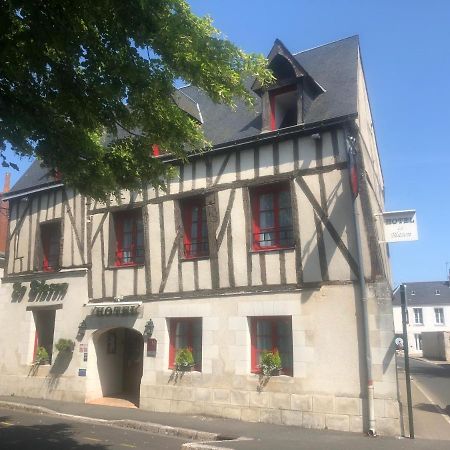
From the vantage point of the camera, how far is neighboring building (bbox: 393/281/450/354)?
44250 mm

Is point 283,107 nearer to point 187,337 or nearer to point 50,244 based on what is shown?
point 187,337

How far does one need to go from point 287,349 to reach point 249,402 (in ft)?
4.02

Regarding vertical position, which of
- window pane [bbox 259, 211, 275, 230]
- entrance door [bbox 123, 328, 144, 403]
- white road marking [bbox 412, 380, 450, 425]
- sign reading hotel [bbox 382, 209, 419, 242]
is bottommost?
white road marking [bbox 412, 380, 450, 425]

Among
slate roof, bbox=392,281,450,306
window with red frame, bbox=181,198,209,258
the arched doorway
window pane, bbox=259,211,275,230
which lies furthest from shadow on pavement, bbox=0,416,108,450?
slate roof, bbox=392,281,450,306

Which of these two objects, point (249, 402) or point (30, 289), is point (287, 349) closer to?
point (249, 402)

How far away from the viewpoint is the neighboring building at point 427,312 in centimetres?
4425

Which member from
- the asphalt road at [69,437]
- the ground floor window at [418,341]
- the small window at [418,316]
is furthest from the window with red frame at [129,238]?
the small window at [418,316]

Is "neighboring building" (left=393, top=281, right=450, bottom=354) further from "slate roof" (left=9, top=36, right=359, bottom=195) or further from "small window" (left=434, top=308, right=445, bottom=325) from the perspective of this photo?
"slate roof" (left=9, top=36, right=359, bottom=195)

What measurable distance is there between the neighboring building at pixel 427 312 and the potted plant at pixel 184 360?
125ft

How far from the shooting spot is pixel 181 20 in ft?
16.2

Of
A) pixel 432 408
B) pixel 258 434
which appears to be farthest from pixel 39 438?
pixel 432 408

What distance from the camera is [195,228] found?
10453 millimetres

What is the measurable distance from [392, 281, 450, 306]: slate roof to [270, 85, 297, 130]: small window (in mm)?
39140

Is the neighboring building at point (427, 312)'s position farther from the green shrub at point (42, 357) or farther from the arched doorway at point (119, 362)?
the green shrub at point (42, 357)
